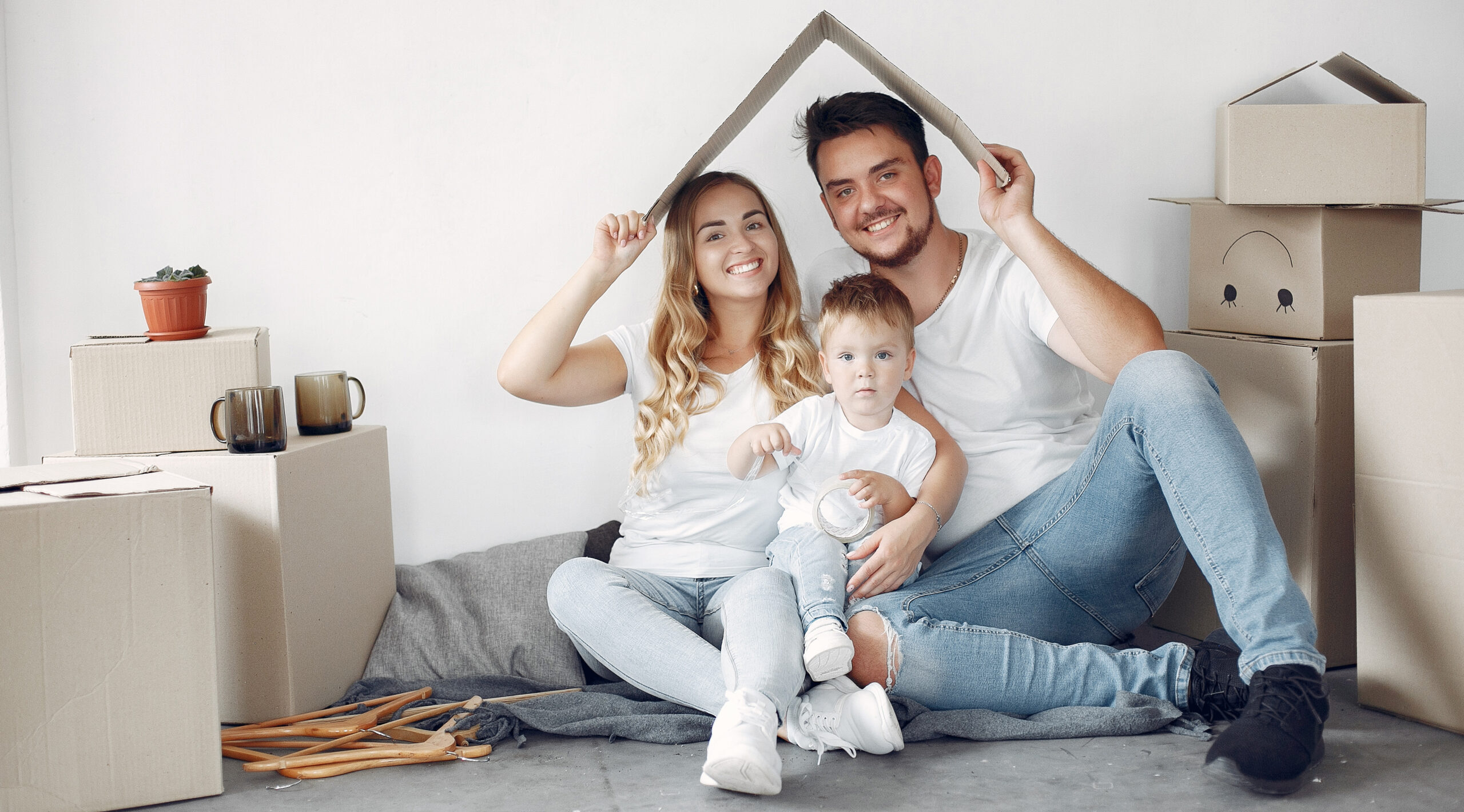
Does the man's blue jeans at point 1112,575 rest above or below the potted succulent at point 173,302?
below

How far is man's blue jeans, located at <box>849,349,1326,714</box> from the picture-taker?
4.29ft

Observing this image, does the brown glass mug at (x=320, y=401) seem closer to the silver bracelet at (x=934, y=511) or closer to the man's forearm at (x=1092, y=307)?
the silver bracelet at (x=934, y=511)

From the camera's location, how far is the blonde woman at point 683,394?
5.20 ft

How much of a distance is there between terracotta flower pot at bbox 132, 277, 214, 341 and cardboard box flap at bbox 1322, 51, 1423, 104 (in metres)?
2.14

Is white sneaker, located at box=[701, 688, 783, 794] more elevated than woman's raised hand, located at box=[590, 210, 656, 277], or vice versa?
woman's raised hand, located at box=[590, 210, 656, 277]

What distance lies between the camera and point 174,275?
1652mm

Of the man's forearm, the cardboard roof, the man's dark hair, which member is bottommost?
the man's forearm

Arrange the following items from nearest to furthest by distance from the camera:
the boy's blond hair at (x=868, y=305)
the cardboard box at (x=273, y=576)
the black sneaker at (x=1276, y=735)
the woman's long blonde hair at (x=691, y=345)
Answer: the black sneaker at (x=1276, y=735) < the cardboard box at (x=273, y=576) < the boy's blond hair at (x=868, y=305) < the woman's long blonde hair at (x=691, y=345)

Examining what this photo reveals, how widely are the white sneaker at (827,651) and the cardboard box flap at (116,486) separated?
86 centimetres

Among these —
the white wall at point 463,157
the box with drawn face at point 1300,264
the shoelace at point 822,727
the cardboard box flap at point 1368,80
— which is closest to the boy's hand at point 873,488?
the shoelace at point 822,727

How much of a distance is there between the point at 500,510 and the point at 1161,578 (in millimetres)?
1330

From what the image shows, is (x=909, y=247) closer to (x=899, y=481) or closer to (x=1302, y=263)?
(x=899, y=481)

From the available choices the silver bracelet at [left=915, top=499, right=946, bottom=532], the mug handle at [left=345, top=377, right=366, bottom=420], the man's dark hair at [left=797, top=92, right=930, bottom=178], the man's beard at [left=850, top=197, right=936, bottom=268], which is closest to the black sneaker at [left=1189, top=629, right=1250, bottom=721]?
the silver bracelet at [left=915, top=499, right=946, bottom=532]

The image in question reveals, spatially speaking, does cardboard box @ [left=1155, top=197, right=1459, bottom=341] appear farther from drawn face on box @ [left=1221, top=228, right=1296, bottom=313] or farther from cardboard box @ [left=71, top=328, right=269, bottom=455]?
cardboard box @ [left=71, top=328, right=269, bottom=455]
